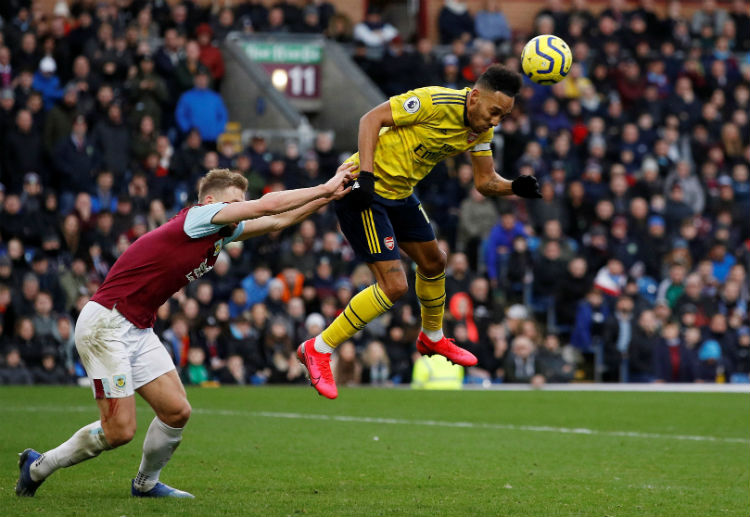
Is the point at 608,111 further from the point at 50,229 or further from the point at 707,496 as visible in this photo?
the point at 707,496

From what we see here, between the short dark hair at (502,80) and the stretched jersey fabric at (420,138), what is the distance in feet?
0.88

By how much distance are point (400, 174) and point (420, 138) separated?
1.03 feet

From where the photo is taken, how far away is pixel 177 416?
921cm

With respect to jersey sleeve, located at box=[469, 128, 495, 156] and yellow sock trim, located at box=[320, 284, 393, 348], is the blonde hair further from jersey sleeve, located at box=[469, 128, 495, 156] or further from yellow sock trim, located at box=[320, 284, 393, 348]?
jersey sleeve, located at box=[469, 128, 495, 156]

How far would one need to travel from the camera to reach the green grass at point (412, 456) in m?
9.41

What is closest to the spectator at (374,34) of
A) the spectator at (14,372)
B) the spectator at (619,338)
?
the spectator at (619,338)

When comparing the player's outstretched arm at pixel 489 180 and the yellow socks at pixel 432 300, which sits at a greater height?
the player's outstretched arm at pixel 489 180

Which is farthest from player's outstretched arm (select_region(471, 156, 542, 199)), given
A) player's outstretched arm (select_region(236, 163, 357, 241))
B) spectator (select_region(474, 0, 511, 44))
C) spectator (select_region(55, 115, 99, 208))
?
spectator (select_region(474, 0, 511, 44))

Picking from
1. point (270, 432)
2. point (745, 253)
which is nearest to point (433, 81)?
point (745, 253)

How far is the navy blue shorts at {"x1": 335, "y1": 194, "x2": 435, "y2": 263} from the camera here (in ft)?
33.3

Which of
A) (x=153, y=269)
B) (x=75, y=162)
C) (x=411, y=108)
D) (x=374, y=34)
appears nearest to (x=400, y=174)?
(x=411, y=108)

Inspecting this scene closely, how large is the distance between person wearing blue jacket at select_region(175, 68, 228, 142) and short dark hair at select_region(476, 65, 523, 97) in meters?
12.5

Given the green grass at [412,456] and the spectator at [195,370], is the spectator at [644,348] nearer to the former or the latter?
the green grass at [412,456]

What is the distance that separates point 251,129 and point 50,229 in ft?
18.9
